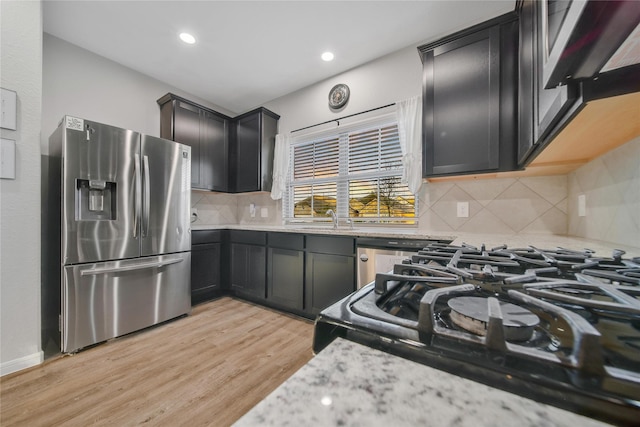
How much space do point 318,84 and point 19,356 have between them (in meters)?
3.53

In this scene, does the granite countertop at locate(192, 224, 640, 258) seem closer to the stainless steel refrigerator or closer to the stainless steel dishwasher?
the stainless steel dishwasher

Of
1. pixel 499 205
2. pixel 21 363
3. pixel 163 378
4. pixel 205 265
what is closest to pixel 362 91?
pixel 499 205

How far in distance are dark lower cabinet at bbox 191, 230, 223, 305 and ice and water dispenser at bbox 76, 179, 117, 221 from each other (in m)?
0.82

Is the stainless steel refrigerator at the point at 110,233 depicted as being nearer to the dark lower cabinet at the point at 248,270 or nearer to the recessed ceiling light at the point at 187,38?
the dark lower cabinet at the point at 248,270

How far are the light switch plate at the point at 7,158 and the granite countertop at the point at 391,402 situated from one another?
8.02ft

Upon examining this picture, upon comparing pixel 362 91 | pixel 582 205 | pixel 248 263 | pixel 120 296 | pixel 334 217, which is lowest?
pixel 120 296

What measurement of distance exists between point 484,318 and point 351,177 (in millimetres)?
2524

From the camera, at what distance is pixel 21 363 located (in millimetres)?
1635

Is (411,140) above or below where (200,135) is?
below

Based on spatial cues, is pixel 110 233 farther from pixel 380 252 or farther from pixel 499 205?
pixel 499 205

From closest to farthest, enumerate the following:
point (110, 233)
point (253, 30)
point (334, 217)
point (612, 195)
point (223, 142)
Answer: point (612, 195), point (110, 233), point (253, 30), point (334, 217), point (223, 142)

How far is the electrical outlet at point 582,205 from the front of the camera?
1488mm

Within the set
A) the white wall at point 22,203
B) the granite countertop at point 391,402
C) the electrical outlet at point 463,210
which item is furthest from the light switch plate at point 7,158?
the electrical outlet at point 463,210

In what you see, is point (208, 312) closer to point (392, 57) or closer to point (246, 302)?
point (246, 302)
